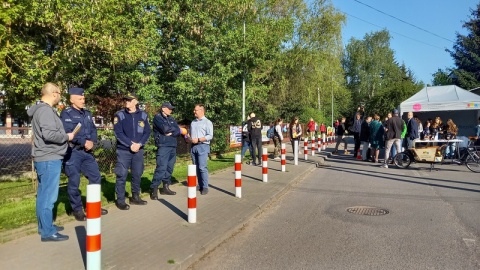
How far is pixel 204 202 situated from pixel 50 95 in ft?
12.0

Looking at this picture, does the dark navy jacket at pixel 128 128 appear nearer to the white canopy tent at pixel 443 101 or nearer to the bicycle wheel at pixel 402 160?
the bicycle wheel at pixel 402 160

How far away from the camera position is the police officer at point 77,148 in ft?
19.5

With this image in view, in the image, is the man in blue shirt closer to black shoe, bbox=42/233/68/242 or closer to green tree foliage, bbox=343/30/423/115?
black shoe, bbox=42/233/68/242

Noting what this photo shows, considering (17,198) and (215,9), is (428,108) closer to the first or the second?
(215,9)

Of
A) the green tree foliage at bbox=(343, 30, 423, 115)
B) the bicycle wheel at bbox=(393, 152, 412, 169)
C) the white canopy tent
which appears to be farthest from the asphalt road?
the green tree foliage at bbox=(343, 30, 423, 115)

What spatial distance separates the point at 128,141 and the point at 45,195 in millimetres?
1994

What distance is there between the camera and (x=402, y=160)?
14469 mm

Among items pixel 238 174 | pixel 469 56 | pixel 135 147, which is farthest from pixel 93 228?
pixel 469 56

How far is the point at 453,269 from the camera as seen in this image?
4488 millimetres

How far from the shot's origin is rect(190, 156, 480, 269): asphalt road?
478cm

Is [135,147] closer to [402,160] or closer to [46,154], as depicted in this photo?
[46,154]

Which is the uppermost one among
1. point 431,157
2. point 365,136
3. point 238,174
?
point 365,136

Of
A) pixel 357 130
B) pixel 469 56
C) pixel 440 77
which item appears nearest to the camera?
pixel 357 130

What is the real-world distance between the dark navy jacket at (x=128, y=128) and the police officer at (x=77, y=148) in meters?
0.60
